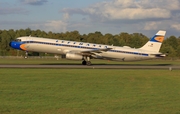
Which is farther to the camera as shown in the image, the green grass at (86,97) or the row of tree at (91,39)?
the row of tree at (91,39)

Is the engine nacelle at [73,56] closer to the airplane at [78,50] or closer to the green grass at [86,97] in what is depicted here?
the airplane at [78,50]

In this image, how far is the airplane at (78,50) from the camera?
A: 162 ft

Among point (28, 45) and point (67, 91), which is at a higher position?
point (28, 45)

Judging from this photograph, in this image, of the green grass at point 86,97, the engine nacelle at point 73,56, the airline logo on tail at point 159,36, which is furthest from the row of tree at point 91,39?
the green grass at point 86,97

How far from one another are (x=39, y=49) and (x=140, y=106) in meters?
35.6

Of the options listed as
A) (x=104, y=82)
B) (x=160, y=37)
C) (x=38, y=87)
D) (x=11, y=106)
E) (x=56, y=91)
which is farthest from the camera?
(x=160, y=37)

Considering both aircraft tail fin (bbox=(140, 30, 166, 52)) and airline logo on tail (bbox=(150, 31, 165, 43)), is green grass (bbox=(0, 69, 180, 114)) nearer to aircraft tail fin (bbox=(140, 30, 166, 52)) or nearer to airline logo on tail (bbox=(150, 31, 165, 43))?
aircraft tail fin (bbox=(140, 30, 166, 52))

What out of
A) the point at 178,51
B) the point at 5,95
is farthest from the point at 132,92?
the point at 178,51

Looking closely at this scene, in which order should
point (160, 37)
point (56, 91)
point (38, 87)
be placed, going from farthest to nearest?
point (160, 37), point (38, 87), point (56, 91)

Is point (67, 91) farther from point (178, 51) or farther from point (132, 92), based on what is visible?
point (178, 51)

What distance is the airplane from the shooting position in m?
49.4

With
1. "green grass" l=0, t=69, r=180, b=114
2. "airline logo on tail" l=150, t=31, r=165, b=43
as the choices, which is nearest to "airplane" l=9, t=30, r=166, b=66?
"airline logo on tail" l=150, t=31, r=165, b=43

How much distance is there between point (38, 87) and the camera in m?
20.8

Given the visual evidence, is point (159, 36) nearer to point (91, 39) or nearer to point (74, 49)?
point (74, 49)
